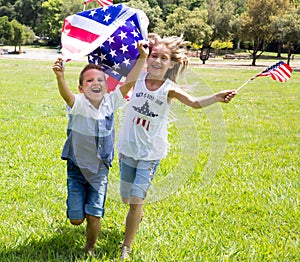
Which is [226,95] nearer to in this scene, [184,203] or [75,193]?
[75,193]

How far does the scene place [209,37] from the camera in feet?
141

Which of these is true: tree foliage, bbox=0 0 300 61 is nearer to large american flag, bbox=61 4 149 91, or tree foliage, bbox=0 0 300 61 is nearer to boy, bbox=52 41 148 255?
large american flag, bbox=61 4 149 91

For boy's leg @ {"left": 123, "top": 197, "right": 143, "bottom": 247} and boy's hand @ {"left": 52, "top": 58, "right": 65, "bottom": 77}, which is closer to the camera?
boy's hand @ {"left": 52, "top": 58, "right": 65, "bottom": 77}

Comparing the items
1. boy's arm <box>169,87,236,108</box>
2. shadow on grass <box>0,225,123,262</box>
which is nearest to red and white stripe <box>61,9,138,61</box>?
boy's arm <box>169,87,236,108</box>

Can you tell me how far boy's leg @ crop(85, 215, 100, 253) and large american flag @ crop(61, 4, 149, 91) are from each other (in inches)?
37.0

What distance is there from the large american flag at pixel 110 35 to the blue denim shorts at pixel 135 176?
572 mm

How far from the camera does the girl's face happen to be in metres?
3.16

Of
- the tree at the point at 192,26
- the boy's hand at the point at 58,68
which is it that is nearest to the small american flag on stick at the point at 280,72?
the boy's hand at the point at 58,68

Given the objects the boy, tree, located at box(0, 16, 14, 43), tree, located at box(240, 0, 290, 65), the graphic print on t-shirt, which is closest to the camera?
the boy

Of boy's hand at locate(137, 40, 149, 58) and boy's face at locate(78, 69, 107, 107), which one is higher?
boy's hand at locate(137, 40, 149, 58)

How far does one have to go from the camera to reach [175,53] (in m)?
3.22

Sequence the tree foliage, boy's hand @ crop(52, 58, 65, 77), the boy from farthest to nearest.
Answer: the tree foliage
the boy
boy's hand @ crop(52, 58, 65, 77)

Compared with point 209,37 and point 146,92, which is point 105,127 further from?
point 209,37

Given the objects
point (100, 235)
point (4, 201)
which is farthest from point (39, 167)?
point (100, 235)
